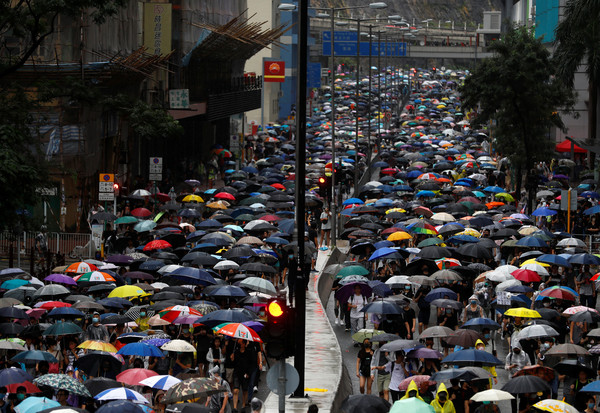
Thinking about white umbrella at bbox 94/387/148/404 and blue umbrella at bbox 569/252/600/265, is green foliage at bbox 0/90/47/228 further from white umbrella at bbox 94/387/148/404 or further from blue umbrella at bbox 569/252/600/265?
blue umbrella at bbox 569/252/600/265

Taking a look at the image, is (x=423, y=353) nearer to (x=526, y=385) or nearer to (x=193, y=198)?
(x=526, y=385)

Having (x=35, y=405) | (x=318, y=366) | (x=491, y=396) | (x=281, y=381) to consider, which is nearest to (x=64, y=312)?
(x=318, y=366)

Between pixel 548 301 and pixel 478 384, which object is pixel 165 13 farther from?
pixel 478 384

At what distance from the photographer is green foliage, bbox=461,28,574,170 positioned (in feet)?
147

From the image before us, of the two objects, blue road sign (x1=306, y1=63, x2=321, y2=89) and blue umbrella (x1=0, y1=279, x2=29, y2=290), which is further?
blue road sign (x1=306, y1=63, x2=321, y2=89)

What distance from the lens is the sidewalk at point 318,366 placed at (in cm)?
1711

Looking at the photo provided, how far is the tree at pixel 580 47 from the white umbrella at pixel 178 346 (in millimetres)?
22522

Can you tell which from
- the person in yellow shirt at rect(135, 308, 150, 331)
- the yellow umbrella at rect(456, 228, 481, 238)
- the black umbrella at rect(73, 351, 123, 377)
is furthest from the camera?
the yellow umbrella at rect(456, 228, 481, 238)

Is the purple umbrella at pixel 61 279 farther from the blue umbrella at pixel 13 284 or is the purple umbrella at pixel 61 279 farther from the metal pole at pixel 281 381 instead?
the metal pole at pixel 281 381

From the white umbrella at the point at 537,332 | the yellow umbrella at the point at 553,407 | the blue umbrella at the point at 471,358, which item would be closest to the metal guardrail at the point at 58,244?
the white umbrella at the point at 537,332

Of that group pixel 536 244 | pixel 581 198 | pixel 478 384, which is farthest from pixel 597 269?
pixel 478 384

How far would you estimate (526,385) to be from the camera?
1559 cm

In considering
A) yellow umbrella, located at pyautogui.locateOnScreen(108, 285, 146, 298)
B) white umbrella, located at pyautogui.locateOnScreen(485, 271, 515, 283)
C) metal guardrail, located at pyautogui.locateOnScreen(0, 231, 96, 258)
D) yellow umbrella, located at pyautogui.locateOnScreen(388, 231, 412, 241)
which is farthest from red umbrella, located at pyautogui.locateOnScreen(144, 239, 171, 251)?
white umbrella, located at pyautogui.locateOnScreen(485, 271, 515, 283)

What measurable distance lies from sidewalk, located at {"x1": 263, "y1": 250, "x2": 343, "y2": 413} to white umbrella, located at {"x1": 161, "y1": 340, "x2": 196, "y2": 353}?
145cm
